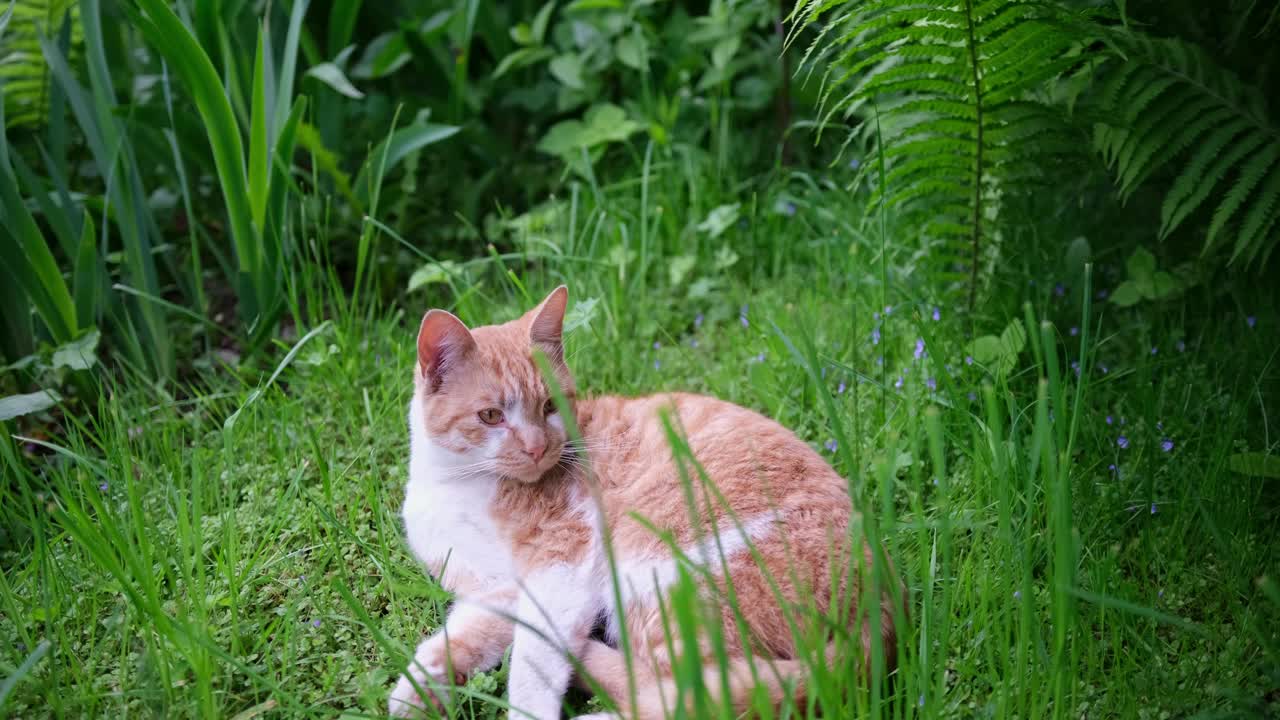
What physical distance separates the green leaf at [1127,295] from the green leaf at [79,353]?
2.98 metres

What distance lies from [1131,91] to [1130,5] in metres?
0.47

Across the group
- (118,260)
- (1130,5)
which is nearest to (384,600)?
(118,260)

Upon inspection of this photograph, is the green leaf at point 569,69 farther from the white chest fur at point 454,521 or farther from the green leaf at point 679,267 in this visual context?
the white chest fur at point 454,521

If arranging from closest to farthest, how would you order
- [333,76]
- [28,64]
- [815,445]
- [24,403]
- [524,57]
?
[24,403], [815,445], [333,76], [28,64], [524,57]

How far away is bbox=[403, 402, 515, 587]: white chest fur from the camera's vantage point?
2.23 meters

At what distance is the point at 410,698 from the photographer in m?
1.91

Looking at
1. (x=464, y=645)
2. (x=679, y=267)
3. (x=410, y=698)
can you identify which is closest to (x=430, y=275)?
(x=679, y=267)

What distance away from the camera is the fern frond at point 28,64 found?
3.36 meters

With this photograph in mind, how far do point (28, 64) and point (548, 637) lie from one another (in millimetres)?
Answer: 3044

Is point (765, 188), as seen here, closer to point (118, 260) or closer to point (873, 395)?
point (873, 395)

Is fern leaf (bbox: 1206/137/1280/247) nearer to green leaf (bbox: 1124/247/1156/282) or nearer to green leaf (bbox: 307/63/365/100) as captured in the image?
green leaf (bbox: 1124/247/1156/282)

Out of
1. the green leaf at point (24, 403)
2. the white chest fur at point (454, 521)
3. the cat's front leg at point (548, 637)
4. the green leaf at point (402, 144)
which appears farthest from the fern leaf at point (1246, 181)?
the green leaf at point (24, 403)

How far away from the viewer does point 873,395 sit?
2811 mm

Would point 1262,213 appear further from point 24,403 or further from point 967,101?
point 24,403
